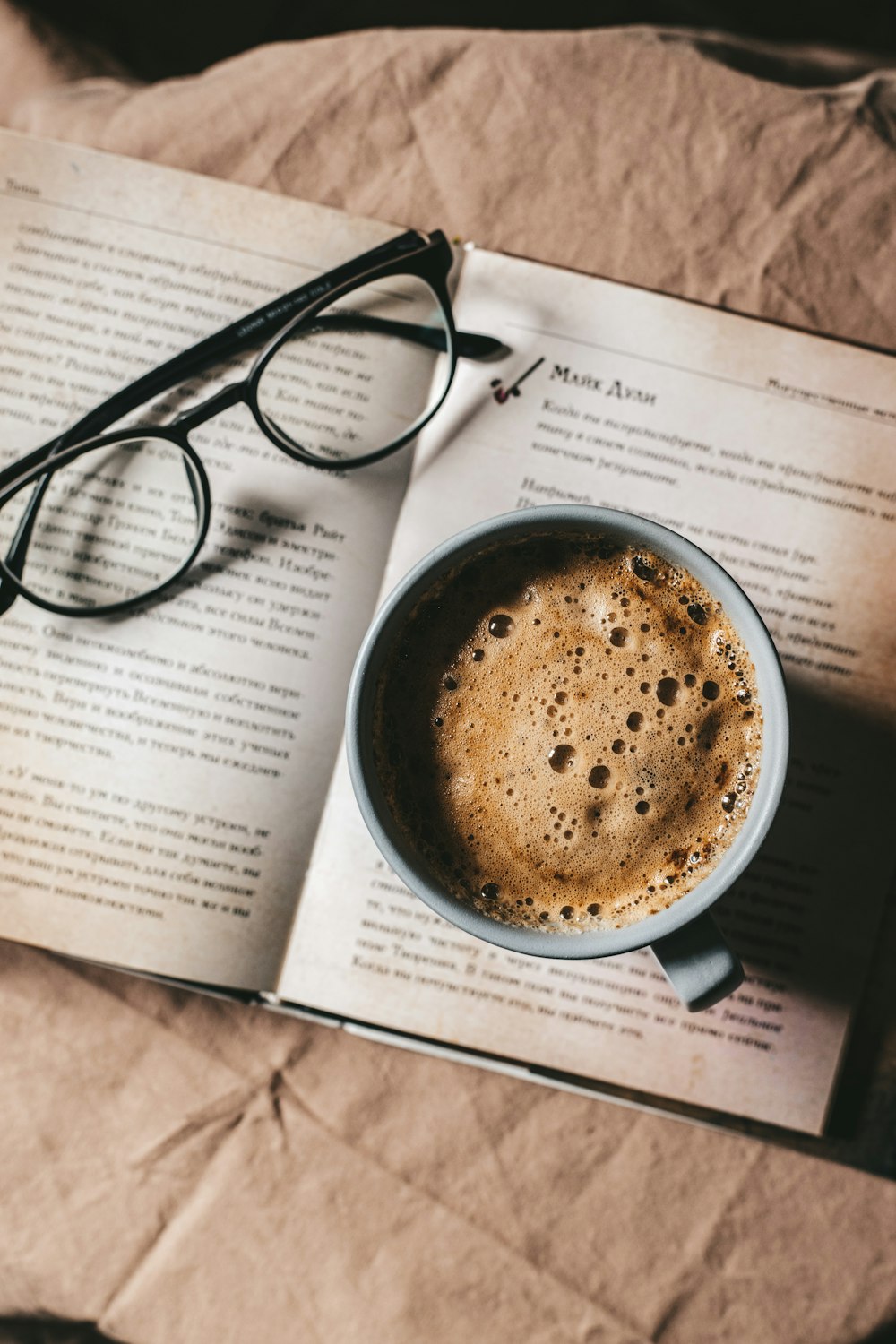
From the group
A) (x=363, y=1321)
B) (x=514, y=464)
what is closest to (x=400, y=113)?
(x=514, y=464)

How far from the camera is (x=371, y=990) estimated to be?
0.64m

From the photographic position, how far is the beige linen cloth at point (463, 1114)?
65cm

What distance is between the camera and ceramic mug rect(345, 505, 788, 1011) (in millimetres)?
476

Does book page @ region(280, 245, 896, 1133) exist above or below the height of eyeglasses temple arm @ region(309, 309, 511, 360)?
below

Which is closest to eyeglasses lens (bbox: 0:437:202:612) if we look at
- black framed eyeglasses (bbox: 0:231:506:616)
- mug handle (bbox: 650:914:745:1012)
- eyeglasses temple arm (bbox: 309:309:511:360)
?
black framed eyeglasses (bbox: 0:231:506:616)

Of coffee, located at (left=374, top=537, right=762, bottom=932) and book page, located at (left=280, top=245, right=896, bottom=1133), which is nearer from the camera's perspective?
coffee, located at (left=374, top=537, right=762, bottom=932)

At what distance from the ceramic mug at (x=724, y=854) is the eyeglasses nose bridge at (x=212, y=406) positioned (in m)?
0.22

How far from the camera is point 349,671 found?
2.11ft

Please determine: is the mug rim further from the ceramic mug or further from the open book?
the open book

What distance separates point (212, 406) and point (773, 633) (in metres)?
0.40

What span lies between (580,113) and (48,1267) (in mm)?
872

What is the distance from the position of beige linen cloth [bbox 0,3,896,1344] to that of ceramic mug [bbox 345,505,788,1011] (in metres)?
0.22

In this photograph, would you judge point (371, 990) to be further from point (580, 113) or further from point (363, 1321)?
point (580, 113)

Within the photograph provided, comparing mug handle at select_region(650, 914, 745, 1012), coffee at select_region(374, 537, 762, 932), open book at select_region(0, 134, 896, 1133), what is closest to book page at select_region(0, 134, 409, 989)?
open book at select_region(0, 134, 896, 1133)
